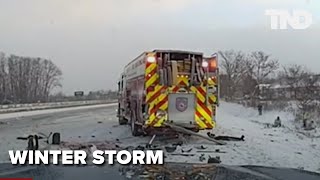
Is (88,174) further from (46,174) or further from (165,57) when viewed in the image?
(165,57)

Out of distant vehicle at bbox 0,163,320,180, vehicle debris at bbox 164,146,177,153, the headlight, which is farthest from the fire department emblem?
distant vehicle at bbox 0,163,320,180

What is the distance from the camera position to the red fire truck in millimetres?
15472

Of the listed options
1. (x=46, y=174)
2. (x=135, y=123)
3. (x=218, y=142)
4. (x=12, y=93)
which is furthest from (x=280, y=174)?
(x=12, y=93)

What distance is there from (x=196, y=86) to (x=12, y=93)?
84.2m

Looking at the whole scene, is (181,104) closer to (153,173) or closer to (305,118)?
(153,173)

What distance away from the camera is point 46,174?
192 inches

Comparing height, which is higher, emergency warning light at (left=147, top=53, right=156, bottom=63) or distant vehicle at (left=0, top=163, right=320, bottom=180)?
emergency warning light at (left=147, top=53, right=156, bottom=63)

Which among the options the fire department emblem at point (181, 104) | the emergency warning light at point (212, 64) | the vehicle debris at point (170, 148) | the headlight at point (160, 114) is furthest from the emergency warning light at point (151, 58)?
the vehicle debris at point (170, 148)

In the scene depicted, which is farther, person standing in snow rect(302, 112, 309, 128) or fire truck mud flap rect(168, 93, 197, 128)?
person standing in snow rect(302, 112, 309, 128)

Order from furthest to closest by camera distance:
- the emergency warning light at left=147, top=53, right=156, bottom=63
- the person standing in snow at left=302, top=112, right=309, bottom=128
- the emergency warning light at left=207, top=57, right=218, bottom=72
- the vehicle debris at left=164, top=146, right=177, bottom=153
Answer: the person standing in snow at left=302, top=112, right=309, bottom=128 → the emergency warning light at left=207, top=57, right=218, bottom=72 → the emergency warning light at left=147, top=53, right=156, bottom=63 → the vehicle debris at left=164, top=146, right=177, bottom=153

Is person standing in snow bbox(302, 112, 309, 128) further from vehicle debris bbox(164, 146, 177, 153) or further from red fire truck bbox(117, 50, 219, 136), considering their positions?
vehicle debris bbox(164, 146, 177, 153)

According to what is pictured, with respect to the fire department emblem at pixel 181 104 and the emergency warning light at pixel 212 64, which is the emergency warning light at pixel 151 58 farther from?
the emergency warning light at pixel 212 64

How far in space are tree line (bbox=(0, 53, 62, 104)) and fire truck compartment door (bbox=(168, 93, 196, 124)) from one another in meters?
72.4

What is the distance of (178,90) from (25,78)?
3638 inches
